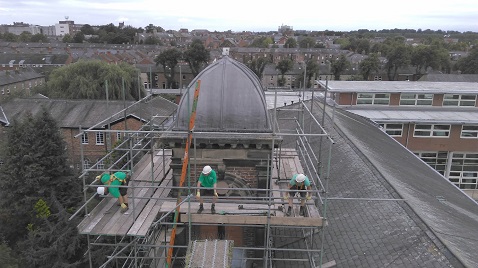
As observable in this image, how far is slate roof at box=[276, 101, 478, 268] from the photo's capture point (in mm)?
8789

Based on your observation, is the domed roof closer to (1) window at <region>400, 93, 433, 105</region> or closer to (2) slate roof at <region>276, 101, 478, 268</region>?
(2) slate roof at <region>276, 101, 478, 268</region>

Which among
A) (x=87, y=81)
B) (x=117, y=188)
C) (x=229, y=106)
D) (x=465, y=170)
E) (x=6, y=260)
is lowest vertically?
(x=6, y=260)

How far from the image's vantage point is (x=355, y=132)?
2094cm

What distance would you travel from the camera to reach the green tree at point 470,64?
84875mm

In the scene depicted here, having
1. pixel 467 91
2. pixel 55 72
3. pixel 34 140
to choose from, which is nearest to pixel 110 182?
pixel 34 140

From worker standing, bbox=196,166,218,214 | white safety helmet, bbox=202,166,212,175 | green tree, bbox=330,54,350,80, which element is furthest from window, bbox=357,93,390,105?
green tree, bbox=330,54,350,80

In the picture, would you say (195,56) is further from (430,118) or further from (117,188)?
(117,188)

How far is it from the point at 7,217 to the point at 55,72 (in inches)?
1155

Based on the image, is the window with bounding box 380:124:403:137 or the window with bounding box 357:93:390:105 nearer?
the window with bounding box 380:124:403:137

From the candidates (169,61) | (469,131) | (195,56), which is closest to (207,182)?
(469,131)

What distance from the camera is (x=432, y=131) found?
29875 millimetres

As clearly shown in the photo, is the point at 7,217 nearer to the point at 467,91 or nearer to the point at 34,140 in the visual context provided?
the point at 34,140

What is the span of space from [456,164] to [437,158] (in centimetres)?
163

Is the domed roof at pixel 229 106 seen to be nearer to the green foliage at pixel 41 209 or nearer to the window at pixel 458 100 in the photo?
the green foliage at pixel 41 209
